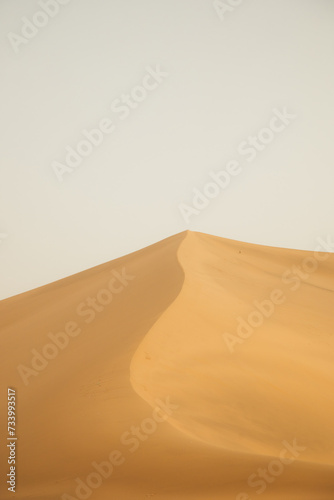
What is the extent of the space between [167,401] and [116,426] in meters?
0.40

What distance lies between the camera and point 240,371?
4.42 m

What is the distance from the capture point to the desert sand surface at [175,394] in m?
3.25

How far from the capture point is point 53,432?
12.6 feet

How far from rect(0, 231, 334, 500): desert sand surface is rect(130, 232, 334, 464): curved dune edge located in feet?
0.05

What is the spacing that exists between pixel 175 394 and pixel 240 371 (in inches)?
28.5

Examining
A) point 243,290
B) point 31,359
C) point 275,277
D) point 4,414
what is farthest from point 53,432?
point 275,277

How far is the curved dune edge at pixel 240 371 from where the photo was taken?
3650mm

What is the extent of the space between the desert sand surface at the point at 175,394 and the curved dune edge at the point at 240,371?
0.01 m

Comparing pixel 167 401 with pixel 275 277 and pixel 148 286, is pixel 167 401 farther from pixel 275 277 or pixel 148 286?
pixel 275 277

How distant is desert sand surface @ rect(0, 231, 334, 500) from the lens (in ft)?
10.7

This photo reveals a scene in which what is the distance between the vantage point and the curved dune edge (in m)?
3.65

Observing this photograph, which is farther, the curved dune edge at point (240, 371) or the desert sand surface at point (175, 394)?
the curved dune edge at point (240, 371)

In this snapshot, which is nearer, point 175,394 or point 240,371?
point 175,394

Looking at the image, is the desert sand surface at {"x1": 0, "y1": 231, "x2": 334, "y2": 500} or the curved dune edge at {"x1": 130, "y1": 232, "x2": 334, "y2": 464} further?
the curved dune edge at {"x1": 130, "y1": 232, "x2": 334, "y2": 464}
